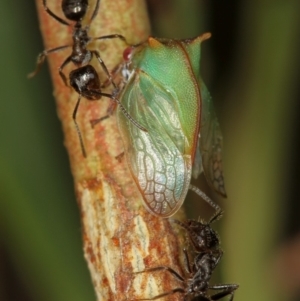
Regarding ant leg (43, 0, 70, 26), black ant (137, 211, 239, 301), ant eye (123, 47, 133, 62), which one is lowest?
black ant (137, 211, 239, 301)

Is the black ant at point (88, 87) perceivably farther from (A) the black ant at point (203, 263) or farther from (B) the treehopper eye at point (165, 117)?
(A) the black ant at point (203, 263)

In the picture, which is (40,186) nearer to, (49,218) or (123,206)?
(49,218)

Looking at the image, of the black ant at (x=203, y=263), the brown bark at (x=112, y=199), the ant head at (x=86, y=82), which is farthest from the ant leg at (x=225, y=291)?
the ant head at (x=86, y=82)

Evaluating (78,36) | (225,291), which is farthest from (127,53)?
(225,291)

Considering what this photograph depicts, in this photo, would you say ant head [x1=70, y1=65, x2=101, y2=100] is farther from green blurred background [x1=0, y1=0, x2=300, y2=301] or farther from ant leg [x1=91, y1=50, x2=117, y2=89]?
green blurred background [x1=0, y1=0, x2=300, y2=301]

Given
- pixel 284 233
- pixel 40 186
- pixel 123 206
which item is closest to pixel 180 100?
pixel 123 206

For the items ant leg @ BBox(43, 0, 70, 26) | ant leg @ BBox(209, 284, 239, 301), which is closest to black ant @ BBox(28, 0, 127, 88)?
ant leg @ BBox(43, 0, 70, 26)

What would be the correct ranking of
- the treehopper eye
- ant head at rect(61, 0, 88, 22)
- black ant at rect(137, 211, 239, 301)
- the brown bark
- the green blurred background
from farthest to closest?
1. the green blurred background
2. ant head at rect(61, 0, 88, 22)
3. black ant at rect(137, 211, 239, 301)
4. the treehopper eye
5. the brown bark
